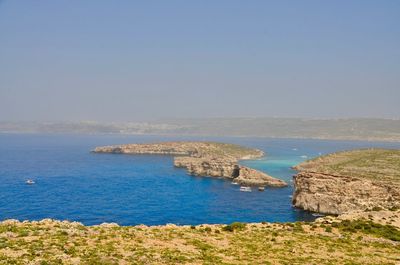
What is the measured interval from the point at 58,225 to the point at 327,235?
38.1m

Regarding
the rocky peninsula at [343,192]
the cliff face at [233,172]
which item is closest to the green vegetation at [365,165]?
the rocky peninsula at [343,192]

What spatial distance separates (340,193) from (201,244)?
6757cm

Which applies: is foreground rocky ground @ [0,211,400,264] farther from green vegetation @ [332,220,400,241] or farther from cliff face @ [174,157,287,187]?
cliff face @ [174,157,287,187]

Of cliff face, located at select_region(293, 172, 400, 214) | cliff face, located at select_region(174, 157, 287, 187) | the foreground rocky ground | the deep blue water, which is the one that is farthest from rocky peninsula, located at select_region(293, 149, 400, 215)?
cliff face, located at select_region(174, 157, 287, 187)

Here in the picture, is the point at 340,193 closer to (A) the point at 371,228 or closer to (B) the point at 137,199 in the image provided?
(A) the point at 371,228

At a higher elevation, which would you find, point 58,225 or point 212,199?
point 58,225

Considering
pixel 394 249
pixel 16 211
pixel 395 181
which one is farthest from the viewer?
pixel 395 181

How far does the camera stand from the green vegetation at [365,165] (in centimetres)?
12082

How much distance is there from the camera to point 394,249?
154 feet

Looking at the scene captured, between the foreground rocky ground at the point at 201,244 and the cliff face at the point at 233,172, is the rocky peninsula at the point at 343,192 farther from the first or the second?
the cliff face at the point at 233,172

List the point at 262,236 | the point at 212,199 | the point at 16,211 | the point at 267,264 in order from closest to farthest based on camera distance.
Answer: the point at 267,264 < the point at 262,236 < the point at 16,211 < the point at 212,199

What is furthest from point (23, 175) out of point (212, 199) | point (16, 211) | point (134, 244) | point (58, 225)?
point (134, 244)

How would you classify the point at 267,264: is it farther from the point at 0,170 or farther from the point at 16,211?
the point at 0,170

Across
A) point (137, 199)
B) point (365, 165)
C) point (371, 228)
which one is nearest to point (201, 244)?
point (371, 228)
